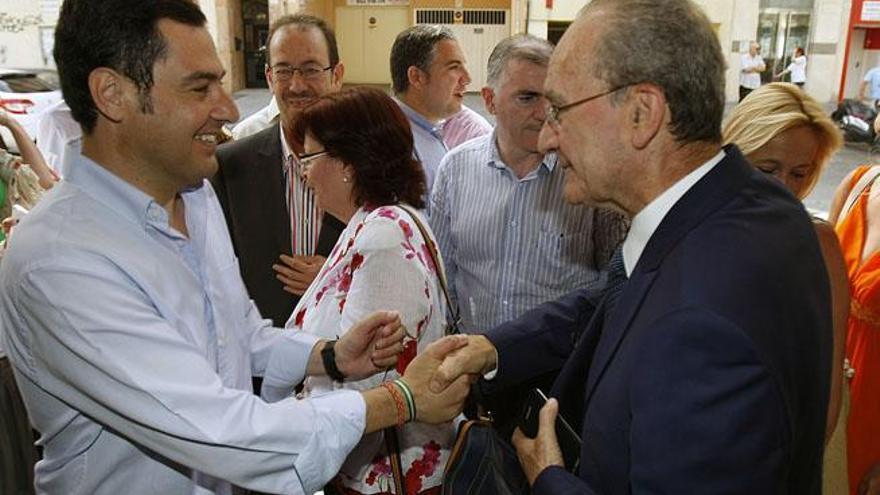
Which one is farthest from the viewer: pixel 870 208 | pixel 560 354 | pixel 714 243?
pixel 870 208

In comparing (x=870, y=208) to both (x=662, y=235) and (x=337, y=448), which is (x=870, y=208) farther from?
(x=337, y=448)

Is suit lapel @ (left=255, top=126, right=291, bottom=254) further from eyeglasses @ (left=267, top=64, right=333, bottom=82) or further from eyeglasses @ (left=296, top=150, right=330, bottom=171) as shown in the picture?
eyeglasses @ (left=296, top=150, right=330, bottom=171)

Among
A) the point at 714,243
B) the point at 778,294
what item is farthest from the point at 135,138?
the point at 778,294

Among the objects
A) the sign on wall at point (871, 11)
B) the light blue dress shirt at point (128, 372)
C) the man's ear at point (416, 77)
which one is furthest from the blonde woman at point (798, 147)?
the sign on wall at point (871, 11)

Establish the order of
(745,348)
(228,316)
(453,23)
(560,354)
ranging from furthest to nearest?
(453,23), (560,354), (228,316), (745,348)

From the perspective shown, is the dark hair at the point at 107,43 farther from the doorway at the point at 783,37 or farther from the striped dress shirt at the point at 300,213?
the doorway at the point at 783,37

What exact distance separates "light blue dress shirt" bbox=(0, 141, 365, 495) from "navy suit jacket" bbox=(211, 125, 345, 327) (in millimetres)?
1244

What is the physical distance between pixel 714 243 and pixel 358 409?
0.80m

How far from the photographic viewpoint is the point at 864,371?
2.41 metres

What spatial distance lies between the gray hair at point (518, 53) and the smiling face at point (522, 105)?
2cm

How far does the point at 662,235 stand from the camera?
1256 mm

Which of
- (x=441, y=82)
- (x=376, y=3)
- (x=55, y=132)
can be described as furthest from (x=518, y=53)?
(x=376, y=3)

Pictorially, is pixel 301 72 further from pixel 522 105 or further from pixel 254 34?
pixel 254 34

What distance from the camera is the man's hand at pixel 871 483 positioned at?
7.58 feet
